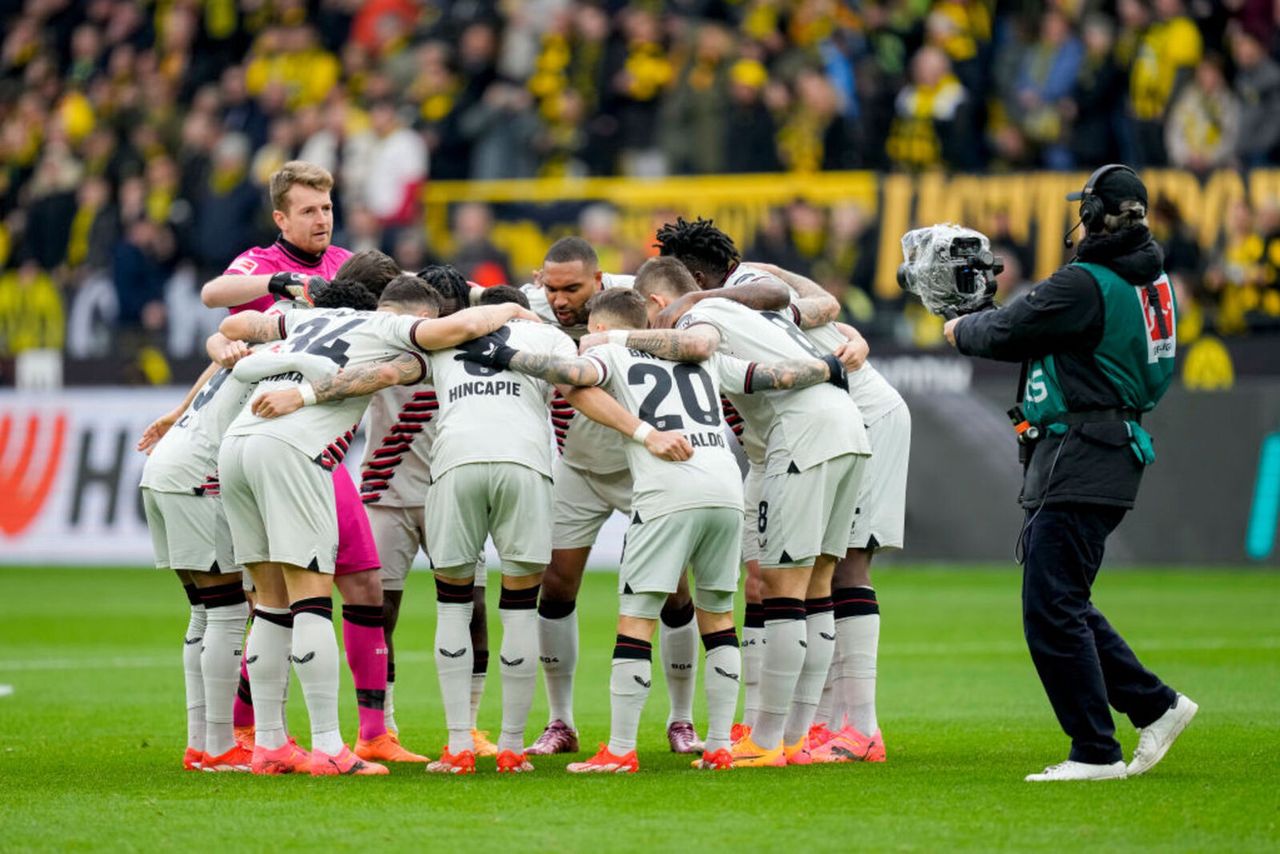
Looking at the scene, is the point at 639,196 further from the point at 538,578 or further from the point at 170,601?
the point at 538,578

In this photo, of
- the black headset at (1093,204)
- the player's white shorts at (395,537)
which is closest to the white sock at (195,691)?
the player's white shorts at (395,537)

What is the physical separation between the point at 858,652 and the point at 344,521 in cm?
244

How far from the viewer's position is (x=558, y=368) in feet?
27.3

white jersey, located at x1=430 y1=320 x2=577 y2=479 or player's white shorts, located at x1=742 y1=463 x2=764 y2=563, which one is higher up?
white jersey, located at x1=430 y1=320 x2=577 y2=479

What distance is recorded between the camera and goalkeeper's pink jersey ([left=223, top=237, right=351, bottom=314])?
31.5ft

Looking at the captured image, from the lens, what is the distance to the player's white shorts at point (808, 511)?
8641 millimetres

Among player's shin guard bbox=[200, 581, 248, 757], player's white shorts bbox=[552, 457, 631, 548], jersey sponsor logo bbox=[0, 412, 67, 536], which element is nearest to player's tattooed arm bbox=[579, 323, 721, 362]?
player's white shorts bbox=[552, 457, 631, 548]

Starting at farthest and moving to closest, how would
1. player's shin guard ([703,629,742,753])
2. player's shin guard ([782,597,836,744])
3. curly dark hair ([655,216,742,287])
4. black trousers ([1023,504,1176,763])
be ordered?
curly dark hair ([655,216,742,287]) < player's shin guard ([782,597,836,744]) < player's shin guard ([703,629,742,753]) < black trousers ([1023,504,1176,763])

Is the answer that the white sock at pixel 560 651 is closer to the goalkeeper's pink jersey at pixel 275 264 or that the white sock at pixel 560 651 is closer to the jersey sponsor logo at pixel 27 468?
the goalkeeper's pink jersey at pixel 275 264

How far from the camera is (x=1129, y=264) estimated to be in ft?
26.5

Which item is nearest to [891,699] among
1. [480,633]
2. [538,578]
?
[480,633]

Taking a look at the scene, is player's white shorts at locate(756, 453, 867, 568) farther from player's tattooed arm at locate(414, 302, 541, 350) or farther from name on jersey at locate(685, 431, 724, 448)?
player's tattooed arm at locate(414, 302, 541, 350)

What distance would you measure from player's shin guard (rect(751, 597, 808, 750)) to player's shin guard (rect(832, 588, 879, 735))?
50 centimetres

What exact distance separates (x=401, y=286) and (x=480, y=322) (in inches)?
22.3
